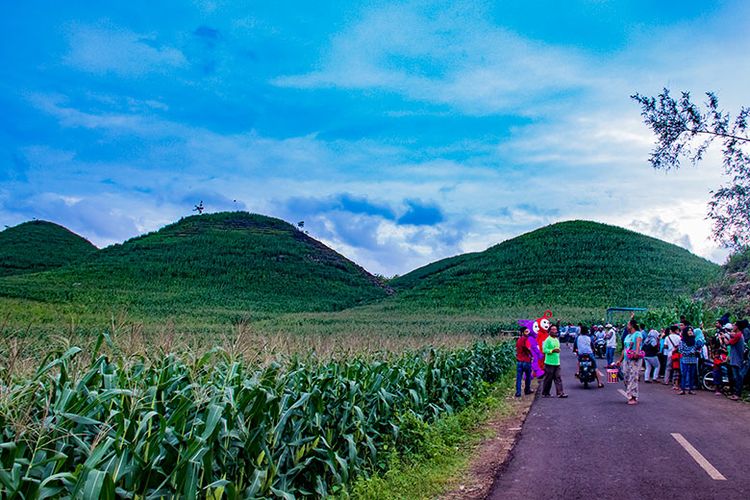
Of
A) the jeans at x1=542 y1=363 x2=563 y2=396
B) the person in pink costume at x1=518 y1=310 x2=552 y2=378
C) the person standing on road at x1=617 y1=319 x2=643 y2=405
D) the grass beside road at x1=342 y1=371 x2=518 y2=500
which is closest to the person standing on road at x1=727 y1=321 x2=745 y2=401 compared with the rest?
the person standing on road at x1=617 y1=319 x2=643 y2=405

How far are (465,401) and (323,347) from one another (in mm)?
6290

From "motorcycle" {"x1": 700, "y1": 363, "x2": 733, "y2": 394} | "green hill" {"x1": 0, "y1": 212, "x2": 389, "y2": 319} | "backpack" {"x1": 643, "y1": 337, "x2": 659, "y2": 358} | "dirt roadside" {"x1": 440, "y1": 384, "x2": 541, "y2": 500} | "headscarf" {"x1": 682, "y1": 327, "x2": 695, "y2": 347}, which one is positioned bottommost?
"dirt roadside" {"x1": 440, "y1": 384, "x2": 541, "y2": 500}

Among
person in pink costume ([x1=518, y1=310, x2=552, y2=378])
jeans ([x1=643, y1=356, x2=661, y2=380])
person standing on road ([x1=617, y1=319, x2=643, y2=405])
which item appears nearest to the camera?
person standing on road ([x1=617, y1=319, x2=643, y2=405])

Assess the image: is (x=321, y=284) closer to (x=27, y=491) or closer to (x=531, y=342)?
(x=531, y=342)

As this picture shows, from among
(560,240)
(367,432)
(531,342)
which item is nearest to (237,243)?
(560,240)

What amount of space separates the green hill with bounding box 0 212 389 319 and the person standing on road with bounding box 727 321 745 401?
166 feet

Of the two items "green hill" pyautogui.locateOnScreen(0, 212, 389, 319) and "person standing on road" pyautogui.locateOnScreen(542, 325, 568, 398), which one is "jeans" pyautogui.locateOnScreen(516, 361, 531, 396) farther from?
"green hill" pyautogui.locateOnScreen(0, 212, 389, 319)

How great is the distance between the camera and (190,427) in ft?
18.8

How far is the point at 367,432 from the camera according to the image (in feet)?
29.4

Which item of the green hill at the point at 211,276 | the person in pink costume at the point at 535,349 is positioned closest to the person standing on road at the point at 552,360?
the person in pink costume at the point at 535,349

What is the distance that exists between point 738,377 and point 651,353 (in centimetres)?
405

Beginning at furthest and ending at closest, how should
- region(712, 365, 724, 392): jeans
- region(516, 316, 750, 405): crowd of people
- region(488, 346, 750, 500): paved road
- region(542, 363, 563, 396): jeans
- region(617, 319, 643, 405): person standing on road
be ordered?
region(712, 365, 724, 392): jeans, region(542, 363, 563, 396): jeans, region(516, 316, 750, 405): crowd of people, region(617, 319, 643, 405): person standing on road, region(488, 346, 750, 500): paved road

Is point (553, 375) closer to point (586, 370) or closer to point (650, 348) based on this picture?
point (586, 370)

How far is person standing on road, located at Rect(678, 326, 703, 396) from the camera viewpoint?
17.7 m
